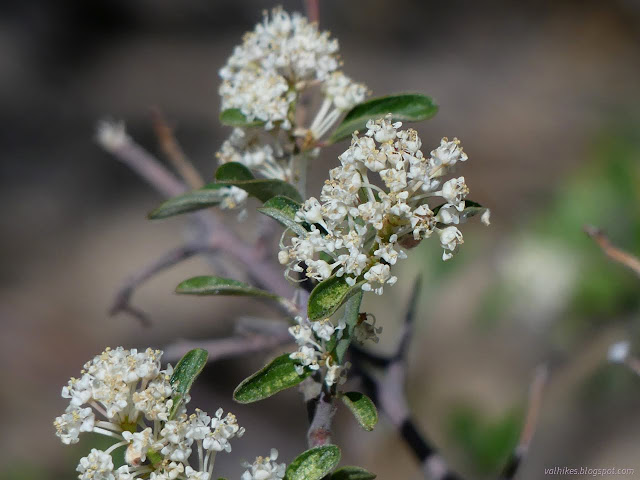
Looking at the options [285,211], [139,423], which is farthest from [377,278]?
[139,423]

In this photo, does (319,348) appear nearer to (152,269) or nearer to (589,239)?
(152,269)

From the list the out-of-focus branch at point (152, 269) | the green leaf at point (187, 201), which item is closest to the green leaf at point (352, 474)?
the green leaf at point (187, 201)

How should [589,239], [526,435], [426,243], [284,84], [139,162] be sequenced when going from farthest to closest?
[426,243], [589,239], [139,162], [526,435], [284,84]

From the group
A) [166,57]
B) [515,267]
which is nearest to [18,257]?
[166,57]

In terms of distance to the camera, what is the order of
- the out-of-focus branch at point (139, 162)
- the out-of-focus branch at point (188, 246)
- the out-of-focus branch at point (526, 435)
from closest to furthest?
the out-of-focus branch at point (526, 435)
the out-of-focus branch at point (188, 246)
the out-of-focus branch at point (139, 162)

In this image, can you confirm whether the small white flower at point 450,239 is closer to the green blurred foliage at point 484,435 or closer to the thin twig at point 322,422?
the thin twig at point 322,422

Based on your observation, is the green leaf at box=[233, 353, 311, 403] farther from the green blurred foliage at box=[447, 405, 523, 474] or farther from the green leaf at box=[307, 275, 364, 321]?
the green blurred foliage at box=[447, 405, 523, 474]
